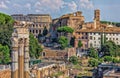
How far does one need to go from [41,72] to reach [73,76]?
5.07m

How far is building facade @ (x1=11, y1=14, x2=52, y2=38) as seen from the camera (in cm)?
5825

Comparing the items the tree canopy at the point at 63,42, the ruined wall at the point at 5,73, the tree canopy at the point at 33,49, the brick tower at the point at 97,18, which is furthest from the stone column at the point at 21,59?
the brick tower at the point at 97,18

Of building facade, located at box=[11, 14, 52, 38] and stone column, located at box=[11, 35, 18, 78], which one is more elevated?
building facade, located at box=[11, 14, 52, 38]

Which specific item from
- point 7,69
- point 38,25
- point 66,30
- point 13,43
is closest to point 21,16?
point 38,25

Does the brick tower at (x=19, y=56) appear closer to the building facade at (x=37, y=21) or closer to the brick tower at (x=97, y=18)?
the brick tower at (x=97, y=18)

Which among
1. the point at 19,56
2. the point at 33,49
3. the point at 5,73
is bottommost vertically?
the point at 5,73

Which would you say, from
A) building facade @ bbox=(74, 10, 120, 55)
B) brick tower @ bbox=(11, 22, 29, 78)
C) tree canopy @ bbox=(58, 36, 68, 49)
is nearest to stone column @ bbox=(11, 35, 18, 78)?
brick tower @ bbox=(11, 22, 29, 78)

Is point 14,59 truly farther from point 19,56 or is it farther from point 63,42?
point 63,42

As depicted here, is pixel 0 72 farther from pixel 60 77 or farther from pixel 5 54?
pixel 60 77

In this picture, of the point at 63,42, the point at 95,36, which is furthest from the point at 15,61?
the point at 95,36

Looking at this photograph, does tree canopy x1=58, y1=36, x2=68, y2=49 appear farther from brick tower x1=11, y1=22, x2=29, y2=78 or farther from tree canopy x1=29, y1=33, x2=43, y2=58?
brick tower x1=11, y1=22, x2=29, y2=78

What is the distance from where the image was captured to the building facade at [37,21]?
58.2 m

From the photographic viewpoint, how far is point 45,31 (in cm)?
5728

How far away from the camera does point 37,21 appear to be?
194 feet
